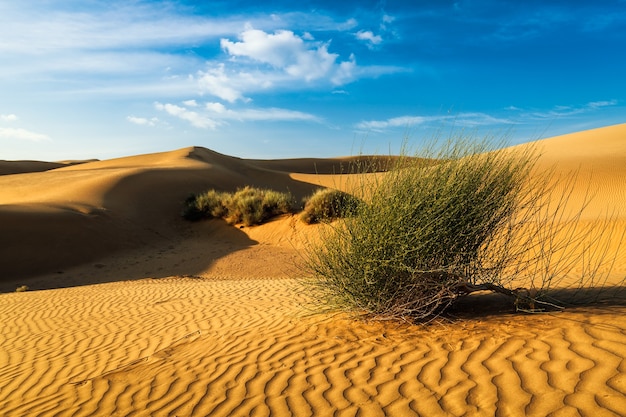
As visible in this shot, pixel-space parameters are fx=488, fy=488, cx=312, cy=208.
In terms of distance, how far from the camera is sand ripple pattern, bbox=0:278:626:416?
405 centimetres

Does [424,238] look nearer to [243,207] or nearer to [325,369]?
[325,369]

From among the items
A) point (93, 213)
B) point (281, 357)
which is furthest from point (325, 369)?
point (93, 213)

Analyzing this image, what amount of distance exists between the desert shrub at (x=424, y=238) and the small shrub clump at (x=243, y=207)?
54.3ft

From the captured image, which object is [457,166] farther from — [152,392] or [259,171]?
[259,171]

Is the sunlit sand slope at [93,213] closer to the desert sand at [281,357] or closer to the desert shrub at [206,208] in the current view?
the desert shrub at [206,208]

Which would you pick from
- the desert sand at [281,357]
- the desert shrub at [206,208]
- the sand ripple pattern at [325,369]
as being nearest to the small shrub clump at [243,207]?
the desert shrub at [206,208]

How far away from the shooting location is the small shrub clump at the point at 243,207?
76.4 ft

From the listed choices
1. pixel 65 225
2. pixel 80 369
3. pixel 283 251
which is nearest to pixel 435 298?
pixel 80 369

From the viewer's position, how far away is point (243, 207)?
23.4m

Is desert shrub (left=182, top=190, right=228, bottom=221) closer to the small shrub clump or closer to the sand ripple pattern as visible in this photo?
the small shrub clump

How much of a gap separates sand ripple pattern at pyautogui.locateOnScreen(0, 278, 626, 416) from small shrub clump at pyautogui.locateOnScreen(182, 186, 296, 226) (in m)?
14.9

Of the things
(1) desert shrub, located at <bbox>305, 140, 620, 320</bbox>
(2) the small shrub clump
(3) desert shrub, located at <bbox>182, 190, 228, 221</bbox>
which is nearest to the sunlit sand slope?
(3) desert shrub, located at <bbox>182, 190, 228, 221</bbox>

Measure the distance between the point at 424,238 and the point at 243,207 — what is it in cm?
1805

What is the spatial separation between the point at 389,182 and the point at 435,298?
1.61 metres
